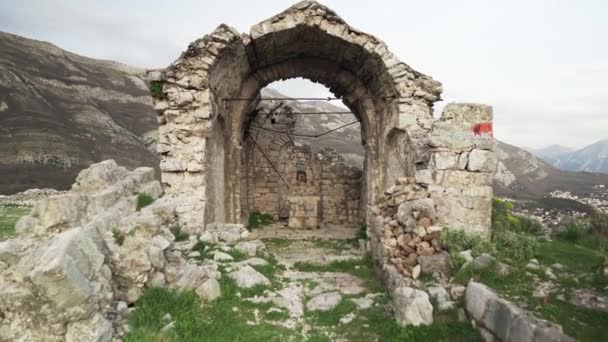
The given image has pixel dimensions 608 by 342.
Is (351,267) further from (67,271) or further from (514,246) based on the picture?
(67,271)

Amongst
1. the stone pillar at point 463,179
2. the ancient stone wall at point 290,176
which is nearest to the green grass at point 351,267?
the stone pillar at point 463,179

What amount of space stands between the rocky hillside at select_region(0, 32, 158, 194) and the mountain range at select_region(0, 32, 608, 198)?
0.14ft

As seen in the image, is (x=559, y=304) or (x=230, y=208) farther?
(x=230, y=208)

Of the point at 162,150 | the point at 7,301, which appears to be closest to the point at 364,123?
the point at 162,150

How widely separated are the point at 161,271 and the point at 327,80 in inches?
292

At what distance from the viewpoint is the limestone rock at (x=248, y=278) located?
4992mm

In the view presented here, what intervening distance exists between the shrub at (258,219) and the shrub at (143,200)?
5542mm

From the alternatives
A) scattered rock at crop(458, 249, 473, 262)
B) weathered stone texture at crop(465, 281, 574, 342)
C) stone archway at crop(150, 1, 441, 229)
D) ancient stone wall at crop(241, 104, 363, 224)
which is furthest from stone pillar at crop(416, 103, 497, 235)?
ancient stone wall at crop(241, 104, 363, 224)

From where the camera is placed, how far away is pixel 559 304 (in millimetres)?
3404

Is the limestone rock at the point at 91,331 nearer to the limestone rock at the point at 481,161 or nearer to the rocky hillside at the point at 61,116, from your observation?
the limestone rock at the point at 481,161

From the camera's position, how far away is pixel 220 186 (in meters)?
9.09

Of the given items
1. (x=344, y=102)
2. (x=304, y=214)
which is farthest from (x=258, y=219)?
(x=344, y=102)

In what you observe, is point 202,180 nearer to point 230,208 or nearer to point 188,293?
point 230,208

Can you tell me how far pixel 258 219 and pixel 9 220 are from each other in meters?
7.05
